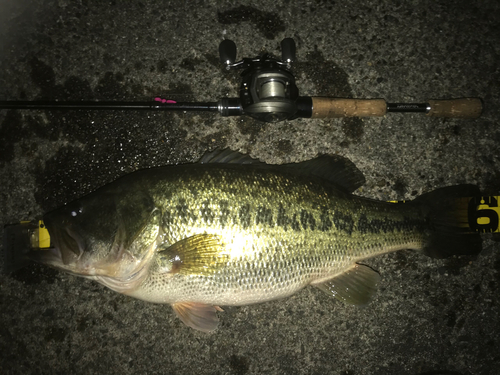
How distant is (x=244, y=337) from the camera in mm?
2133

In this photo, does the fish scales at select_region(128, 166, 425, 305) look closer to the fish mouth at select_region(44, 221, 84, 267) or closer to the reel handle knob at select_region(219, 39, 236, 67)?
the fish mouth at select_region(44, 221, 84, 267)

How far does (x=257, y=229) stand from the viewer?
1.66 metres

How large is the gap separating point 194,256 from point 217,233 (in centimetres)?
18

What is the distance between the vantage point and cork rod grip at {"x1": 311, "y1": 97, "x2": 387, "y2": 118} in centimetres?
195

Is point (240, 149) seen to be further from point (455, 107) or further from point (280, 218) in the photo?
point (455, 107)

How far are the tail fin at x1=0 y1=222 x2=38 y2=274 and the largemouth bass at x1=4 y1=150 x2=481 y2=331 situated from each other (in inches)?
17.6

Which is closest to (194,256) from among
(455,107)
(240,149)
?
(240,149)

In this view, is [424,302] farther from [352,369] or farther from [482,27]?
[482,27]

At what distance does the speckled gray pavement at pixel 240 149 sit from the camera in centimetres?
210

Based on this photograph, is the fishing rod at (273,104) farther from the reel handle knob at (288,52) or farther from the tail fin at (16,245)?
the tail fin at (16,245)

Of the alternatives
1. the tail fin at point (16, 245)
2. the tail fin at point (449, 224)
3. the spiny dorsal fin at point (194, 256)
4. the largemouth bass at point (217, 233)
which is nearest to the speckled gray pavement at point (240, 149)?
the tail fin at point (16, 245)

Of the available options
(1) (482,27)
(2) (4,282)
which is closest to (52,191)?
(2) (4,282)

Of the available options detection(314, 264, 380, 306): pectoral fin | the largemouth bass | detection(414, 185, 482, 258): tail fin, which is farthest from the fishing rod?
detection(314, 264, 380, 306): pectoral fin

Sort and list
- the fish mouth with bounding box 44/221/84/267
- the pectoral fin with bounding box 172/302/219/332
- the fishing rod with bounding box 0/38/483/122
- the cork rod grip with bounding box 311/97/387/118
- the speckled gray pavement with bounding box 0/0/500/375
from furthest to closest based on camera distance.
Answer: the speckled gray pavement with bounding box 0/0/500/375, the cork rod grip with bounding box 311/97/387/118, the pectoral fin with bounding box 172/302/219/332, the fishing rod with bounding box 0/38/483/122, the fish mouth with bounding box 44/221/84/267
